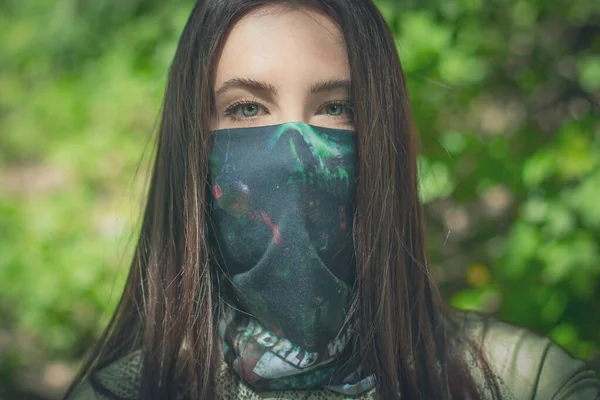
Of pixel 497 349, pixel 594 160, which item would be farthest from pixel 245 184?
pixel 594 160

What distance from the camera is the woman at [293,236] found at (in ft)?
4.44

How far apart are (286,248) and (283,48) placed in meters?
0.48

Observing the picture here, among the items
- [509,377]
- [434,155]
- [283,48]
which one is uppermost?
[283,48]

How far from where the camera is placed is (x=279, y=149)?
136 centimetres

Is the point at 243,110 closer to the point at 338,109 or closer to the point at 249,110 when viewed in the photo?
the point at 249,110

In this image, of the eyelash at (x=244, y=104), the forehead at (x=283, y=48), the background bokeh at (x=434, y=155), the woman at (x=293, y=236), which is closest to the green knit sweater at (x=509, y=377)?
the woman at (x=293, y=236)

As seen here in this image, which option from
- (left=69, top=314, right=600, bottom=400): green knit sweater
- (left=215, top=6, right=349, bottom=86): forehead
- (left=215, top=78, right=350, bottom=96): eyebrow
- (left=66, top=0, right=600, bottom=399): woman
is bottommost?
(left=69, top=314, right=600, bottom=400): green knit sweater

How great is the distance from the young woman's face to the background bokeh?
656 millimetres

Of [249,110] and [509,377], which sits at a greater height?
[249,110]

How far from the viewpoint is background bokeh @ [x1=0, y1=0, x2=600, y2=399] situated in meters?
2.14

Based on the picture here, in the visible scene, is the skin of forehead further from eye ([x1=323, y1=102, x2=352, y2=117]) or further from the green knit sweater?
the green knit sweater

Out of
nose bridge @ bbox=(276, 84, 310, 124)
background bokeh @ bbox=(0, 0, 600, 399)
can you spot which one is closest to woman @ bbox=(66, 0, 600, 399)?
nose bridge @ bbox=(276, 84, 310, 124)

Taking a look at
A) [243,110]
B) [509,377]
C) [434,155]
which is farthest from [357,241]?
[434,155]

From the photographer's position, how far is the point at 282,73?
133cm
